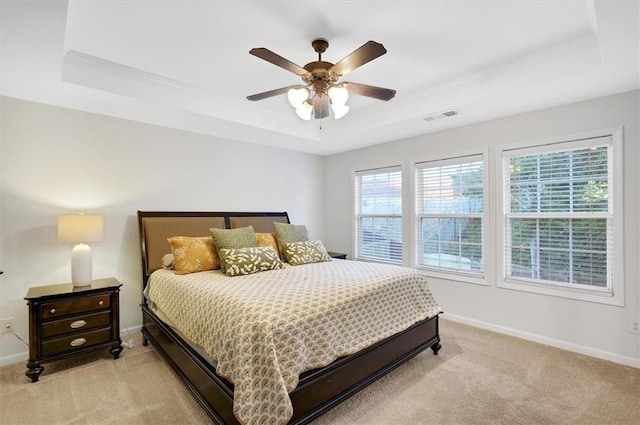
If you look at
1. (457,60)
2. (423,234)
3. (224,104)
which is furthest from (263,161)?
(457,60)

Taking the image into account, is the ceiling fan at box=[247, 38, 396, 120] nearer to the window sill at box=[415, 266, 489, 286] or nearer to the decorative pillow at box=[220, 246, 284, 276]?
the decorative pillow at box=[220, 246, 284, 276]

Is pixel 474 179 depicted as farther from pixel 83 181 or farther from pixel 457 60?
pixel 83 181

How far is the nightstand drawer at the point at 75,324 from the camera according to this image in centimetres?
259

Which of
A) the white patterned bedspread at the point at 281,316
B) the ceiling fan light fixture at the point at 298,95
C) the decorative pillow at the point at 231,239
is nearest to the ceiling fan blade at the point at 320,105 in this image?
the ceiling fan light fixture at the point at 298,95

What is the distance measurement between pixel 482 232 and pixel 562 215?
0.80 metres

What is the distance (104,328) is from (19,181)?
159cm

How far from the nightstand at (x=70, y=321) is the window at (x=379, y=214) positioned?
11.6 ft

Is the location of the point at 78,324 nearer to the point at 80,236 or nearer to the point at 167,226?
the point at 80,236

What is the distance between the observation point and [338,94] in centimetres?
237

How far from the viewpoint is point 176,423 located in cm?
200

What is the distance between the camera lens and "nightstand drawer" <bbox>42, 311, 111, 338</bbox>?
102 inches

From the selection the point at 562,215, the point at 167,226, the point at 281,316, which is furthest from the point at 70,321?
the point at 562,215

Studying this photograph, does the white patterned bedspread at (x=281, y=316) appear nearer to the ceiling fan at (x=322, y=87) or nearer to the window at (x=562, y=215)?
the window at (x=562, y=215)

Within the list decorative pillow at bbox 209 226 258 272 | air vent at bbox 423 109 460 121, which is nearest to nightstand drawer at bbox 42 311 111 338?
decorative pillow at bbox 209 226 258 272
